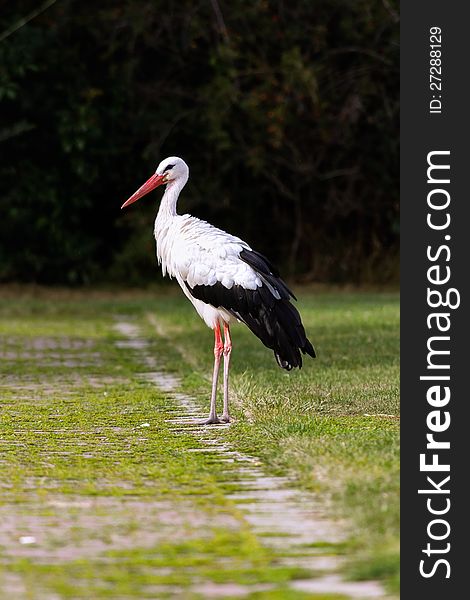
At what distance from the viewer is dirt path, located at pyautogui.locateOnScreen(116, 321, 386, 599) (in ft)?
17.1

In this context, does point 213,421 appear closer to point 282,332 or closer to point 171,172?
point 282,332

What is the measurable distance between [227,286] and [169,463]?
239 cm

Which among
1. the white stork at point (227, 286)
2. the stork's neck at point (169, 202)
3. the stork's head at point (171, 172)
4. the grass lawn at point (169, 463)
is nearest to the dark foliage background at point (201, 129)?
the grass lawn at point (169, 463)

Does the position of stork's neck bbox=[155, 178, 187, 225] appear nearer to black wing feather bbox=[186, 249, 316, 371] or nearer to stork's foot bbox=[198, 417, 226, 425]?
black wing feather bbox=[186, 249, 316, 371]

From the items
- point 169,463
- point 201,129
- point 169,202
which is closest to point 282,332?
point 169,202

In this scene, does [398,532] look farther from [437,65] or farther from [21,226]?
[21,226]

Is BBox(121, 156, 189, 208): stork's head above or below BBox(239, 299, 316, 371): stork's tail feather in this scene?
above

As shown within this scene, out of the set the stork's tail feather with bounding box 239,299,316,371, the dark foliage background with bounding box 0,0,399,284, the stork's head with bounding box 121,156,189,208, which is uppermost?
the dark foliage background with bounding box 0,0,399,284

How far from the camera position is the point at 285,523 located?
632cm

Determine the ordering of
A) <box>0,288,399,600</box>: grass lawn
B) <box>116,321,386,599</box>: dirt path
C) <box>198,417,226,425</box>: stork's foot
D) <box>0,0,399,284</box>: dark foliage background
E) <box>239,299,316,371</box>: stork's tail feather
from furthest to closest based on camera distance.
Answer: <box>0,0,399,284</box>: dark foliage background < <box>239,299,316,371</box>: stork's tail feather < <box>198,417,226,425</box>: stork's foot < <box>0,288,399,600</box>: grass lawn < <box>116,321,386,599</box>: dirt path

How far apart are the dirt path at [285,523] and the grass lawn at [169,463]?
0.07 metres

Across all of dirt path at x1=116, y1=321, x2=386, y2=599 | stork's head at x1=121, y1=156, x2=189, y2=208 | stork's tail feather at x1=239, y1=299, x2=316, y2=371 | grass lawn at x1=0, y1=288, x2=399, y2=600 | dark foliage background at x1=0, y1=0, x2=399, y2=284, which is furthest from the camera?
dark foliage background at x1=0, y1=0, x2=399, y2=284

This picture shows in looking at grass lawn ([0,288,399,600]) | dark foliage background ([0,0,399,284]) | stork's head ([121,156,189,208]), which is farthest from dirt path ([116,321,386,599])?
dark foliage background ([0,0,399,284])

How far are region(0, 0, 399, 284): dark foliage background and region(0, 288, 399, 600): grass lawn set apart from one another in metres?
11.6
